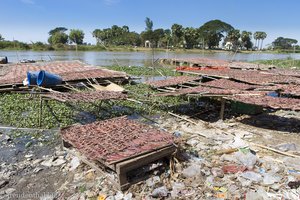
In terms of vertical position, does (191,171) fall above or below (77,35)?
below

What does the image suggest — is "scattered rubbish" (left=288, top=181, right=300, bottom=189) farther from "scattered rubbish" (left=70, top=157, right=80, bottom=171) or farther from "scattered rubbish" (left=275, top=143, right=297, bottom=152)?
"scattered rubbish" (left=70, top=157, right=80, bottom=171)

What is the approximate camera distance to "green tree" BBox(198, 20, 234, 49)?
6247 cm

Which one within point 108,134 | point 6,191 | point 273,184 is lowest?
point 6,191

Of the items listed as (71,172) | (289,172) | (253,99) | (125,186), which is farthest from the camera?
(253,99)

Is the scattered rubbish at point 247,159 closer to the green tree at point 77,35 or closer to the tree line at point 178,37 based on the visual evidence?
the tree line at point 178,37

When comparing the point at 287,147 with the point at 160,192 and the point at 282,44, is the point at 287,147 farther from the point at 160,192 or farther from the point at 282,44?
the point at 282,44

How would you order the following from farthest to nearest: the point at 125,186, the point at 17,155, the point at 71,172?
the point at 17,155, the point at 71,172, the point at 125,186

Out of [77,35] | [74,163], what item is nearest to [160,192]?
[74,163]

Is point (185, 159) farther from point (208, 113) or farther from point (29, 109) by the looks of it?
point (29, 109)

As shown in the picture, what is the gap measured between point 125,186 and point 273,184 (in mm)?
2123

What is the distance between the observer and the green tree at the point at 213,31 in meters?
62.5

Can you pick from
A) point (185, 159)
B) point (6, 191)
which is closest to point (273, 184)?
point (185, 159)

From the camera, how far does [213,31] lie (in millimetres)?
67938

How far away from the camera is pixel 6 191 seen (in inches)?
154
